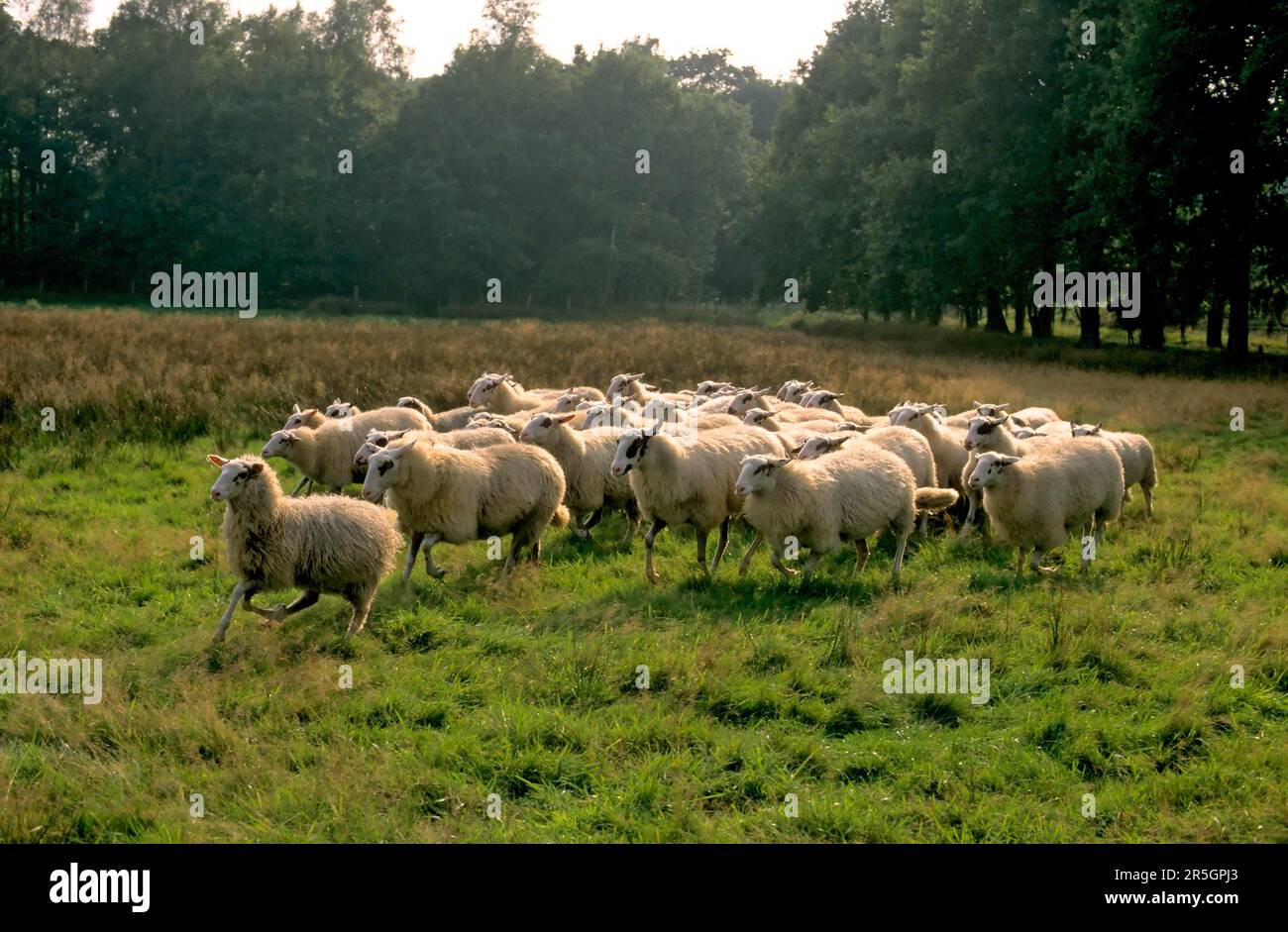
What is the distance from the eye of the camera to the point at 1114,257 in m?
35.0

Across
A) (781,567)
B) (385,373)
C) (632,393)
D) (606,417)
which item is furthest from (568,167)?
(781,567)

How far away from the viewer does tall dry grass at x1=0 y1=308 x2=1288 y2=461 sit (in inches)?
652

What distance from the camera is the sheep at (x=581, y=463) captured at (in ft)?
39.8

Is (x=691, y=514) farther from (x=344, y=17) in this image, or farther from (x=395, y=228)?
(x=344, y=17)

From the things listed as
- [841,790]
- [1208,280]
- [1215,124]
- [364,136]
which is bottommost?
[841,790]

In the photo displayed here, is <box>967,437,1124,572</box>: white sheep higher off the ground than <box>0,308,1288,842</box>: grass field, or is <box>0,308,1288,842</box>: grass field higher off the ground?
<box>967,437,1124,572</box>: white sheep

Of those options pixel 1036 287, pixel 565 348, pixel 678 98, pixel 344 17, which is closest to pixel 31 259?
pixel 344 17

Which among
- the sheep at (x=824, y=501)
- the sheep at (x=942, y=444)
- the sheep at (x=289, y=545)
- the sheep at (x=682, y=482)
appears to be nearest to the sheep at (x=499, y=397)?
the sheep at (x=942, y=444)

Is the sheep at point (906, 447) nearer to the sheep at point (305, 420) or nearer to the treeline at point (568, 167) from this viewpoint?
the sheep at point (305, 420)

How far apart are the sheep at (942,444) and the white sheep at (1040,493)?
6.84 ft

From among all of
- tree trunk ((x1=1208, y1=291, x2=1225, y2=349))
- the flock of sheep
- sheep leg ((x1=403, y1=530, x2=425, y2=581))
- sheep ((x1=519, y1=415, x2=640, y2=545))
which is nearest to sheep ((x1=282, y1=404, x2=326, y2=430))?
the flock of sheep

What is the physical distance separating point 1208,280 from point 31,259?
56.7 metres

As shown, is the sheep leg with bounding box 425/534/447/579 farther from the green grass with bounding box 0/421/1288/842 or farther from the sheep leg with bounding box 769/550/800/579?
the sheep leg with bounding box 769/550/800/579

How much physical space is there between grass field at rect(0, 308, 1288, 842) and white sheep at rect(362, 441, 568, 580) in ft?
1.59
